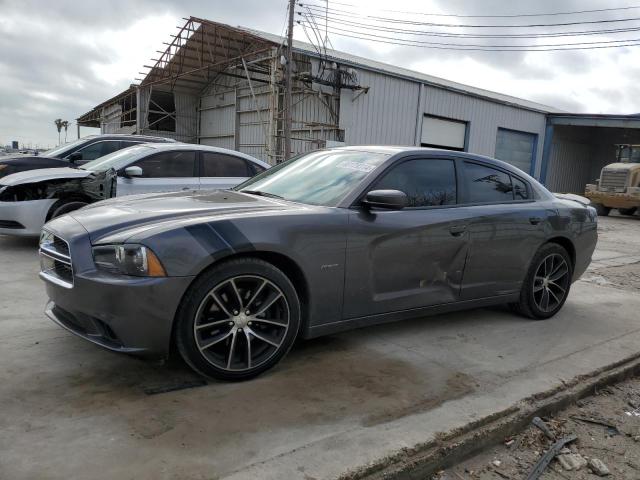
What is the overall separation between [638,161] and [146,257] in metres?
24.6

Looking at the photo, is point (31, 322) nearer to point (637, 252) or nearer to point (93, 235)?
point (93, 235)

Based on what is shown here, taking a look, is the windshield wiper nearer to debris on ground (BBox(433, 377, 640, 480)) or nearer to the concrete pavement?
the concrete pavement

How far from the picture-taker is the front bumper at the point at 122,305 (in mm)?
2855

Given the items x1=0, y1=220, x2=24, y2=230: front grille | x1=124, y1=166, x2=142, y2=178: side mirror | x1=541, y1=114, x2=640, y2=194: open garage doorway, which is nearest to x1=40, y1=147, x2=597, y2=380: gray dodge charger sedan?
x1=124, y1=166, x2=142, y2=178: side mirror

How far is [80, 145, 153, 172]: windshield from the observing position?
7324 millimetres

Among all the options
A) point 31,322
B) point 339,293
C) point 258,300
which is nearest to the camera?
point 258,300

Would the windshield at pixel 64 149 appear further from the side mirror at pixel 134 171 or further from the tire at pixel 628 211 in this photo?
the tire at pixel 628 211

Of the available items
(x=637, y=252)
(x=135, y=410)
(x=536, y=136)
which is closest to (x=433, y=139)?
(x=536, y=136)

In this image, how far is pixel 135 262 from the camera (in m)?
2.89

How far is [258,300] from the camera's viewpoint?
3268 mm

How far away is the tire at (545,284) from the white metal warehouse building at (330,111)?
1416 cm

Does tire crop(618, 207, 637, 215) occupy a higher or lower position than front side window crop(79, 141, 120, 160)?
lower

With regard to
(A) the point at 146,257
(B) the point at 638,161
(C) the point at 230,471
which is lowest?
(C) the point at 230,471

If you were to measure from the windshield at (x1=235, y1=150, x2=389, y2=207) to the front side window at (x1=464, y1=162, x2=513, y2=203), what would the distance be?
2.88ft
